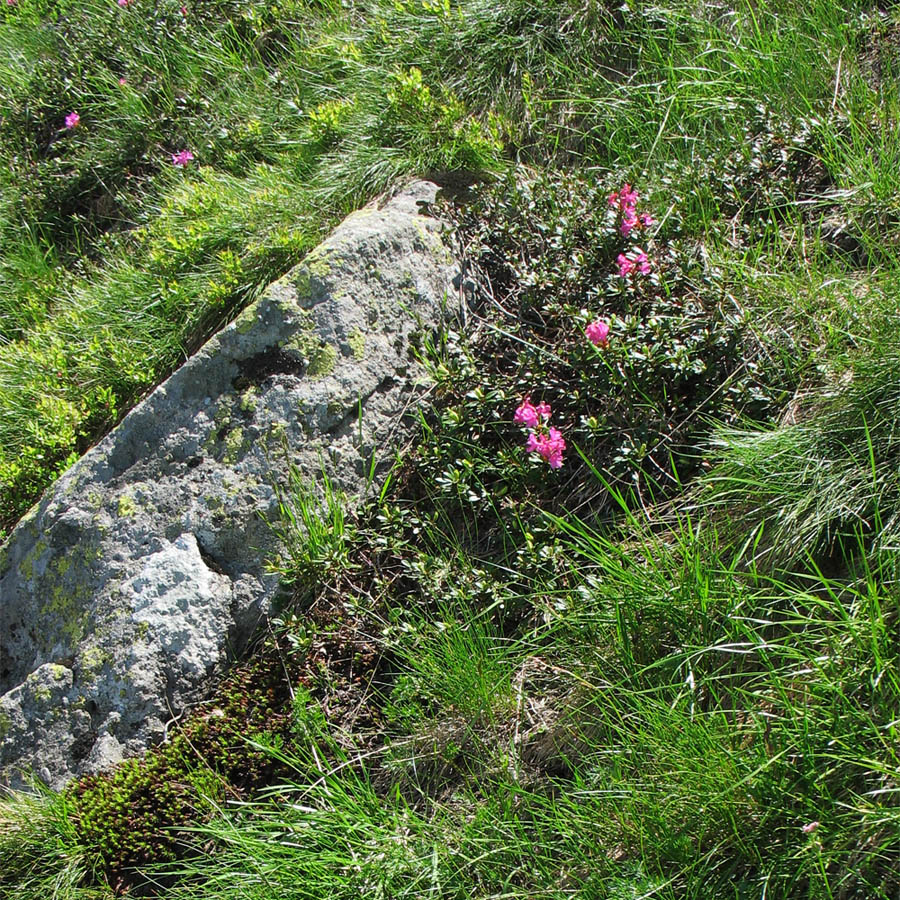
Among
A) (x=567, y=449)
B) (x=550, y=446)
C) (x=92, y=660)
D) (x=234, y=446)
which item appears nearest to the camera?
(x=92, y=660)

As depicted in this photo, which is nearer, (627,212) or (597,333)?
(597,333)

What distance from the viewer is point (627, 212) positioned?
3766 mm

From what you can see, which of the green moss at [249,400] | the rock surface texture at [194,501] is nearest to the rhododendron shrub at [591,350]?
the rock surface texture at [194,501]

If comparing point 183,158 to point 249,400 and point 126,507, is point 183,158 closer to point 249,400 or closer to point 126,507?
point 249,400

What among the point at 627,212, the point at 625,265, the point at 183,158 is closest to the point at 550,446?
the point at 625,265

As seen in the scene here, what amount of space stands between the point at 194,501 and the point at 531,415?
139 cm

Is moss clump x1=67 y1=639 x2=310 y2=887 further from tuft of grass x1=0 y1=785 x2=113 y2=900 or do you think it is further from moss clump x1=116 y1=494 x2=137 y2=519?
moss clump x1=116 y1=494 x2=137 y2=519

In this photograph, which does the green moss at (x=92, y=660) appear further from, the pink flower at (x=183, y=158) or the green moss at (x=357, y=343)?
the pink flower at (x=183, y=158)

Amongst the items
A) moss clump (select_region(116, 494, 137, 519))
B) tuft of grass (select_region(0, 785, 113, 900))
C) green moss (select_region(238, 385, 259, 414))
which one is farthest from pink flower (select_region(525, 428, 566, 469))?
tuft of grass (select_region(0, 785, 113, 900))

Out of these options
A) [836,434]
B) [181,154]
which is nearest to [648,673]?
[836,434]

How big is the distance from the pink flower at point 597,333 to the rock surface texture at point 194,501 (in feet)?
2.55

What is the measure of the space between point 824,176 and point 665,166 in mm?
690

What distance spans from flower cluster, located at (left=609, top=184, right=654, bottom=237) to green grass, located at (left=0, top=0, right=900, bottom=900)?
0.06 meters

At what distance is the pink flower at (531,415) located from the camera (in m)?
3.34
